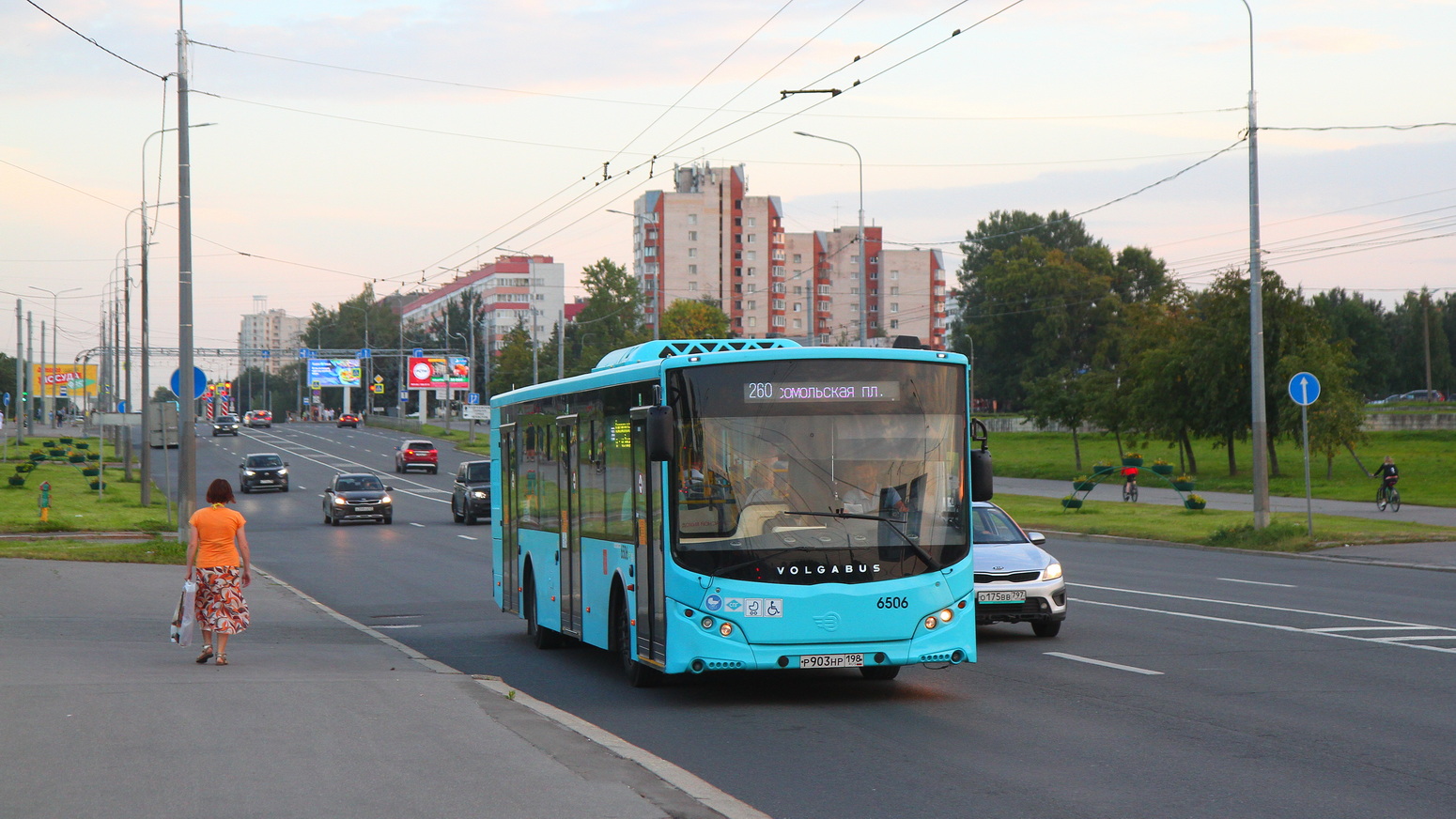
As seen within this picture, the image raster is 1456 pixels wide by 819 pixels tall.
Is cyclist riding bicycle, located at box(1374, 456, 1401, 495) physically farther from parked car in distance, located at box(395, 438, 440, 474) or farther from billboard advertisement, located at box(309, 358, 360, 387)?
billboard advertisement, located at box(309, 358, 360, 387)

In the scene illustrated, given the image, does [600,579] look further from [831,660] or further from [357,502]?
[357,502]

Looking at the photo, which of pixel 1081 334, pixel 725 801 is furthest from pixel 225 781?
pixel 1081 334

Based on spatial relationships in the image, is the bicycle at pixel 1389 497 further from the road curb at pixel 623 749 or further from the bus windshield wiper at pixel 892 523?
the road curb at pixel 623 749

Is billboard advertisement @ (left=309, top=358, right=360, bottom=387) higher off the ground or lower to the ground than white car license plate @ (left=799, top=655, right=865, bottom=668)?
higher

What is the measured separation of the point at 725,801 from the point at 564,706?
3.87 metres

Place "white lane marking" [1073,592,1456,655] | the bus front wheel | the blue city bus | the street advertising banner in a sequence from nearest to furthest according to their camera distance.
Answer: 1. the blue city bus
2. the bus front wheel
3. "white lane marking" [1073,592,1456,655]
4. the street advertising banner

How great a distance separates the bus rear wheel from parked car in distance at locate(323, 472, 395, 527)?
26.9 metres

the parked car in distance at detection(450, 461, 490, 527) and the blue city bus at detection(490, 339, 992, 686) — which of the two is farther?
the parked car in distance at detection(450, 461, 490, 527)

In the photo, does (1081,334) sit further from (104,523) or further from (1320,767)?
(1320,767)

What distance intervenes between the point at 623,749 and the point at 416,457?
212ft

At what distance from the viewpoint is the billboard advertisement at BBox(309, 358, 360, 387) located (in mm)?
128125

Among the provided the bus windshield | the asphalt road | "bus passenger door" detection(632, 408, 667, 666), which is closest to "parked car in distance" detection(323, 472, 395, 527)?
the asphalt road

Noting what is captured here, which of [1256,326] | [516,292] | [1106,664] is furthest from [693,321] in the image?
[1106,664]

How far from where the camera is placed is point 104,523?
3481cm
